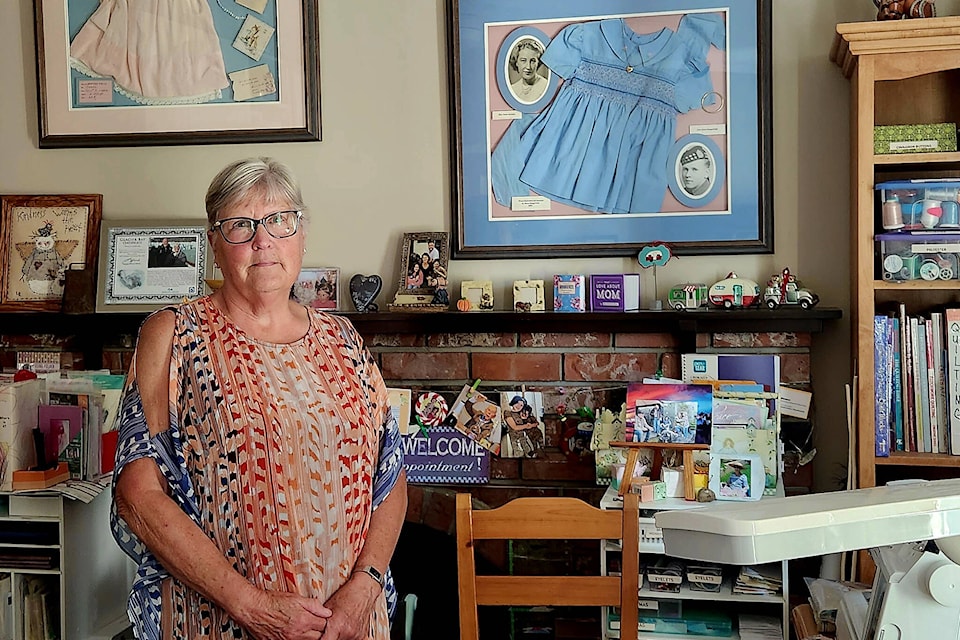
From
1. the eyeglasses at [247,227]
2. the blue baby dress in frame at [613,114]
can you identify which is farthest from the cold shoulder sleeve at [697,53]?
the eyeglasses at [247,227]

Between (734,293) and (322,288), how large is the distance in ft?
3.65

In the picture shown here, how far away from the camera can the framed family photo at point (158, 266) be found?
2.68 m

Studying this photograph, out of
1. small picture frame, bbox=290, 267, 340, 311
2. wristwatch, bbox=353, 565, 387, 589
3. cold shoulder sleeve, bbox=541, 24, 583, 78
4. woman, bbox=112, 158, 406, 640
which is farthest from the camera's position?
small picture frame, bbox=290, 267, 340, 311

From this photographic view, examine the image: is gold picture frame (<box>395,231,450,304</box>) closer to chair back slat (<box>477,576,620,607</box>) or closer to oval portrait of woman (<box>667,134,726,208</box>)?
oval portrait of woman (<box>667,134,726,208</box>)

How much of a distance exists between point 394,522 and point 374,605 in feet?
0.50

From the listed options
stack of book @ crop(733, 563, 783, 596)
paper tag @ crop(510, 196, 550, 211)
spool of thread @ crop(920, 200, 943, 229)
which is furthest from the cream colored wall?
stack of book @ crop(733, 563, 783, 596)

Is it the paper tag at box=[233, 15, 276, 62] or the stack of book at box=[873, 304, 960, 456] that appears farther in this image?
the paper tag at box=[233, 15, 276, 62]

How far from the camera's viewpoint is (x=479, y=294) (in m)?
2.52

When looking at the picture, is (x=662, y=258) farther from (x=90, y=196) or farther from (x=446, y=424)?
(x=90, y=196)

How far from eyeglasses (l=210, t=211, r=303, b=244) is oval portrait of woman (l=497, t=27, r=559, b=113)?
1.06 meters

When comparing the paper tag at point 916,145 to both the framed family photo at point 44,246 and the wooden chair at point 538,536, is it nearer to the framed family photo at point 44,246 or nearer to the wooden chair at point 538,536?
the wooden chair at point 538,536

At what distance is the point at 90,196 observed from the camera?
9.02 ft

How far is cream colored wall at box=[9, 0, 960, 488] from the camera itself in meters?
2.40

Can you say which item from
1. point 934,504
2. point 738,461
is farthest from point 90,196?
point 934,504
